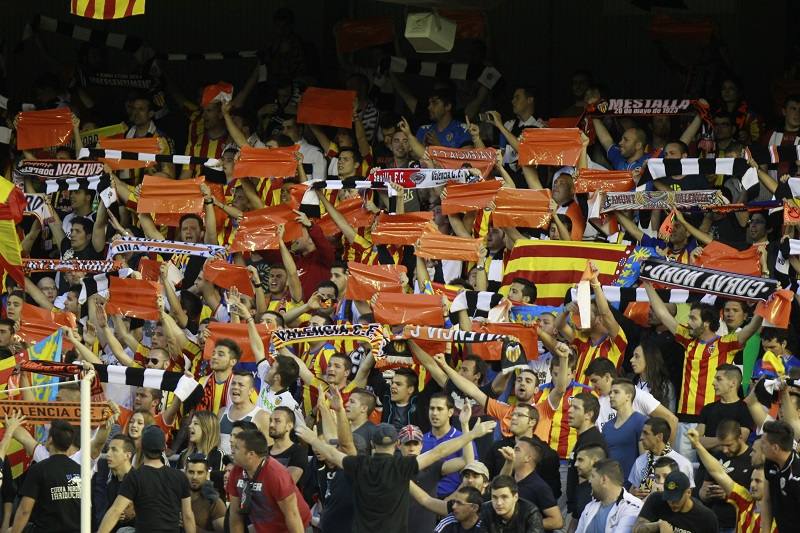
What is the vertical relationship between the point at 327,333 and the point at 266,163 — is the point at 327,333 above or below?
below

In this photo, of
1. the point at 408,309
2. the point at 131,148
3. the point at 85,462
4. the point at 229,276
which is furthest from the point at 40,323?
the point at 85,462

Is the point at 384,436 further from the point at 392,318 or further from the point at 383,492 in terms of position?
the point at 392,318

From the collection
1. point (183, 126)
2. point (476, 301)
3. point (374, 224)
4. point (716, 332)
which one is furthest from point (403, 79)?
point (716, 332)

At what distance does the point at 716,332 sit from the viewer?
13227 mm

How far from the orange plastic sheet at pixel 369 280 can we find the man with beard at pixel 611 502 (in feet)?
12.2

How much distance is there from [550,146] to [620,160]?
2.21ft

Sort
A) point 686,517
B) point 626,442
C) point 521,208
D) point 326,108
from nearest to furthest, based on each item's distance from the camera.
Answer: point 686,517 < point 626,442 < point 521,208 < point 326,108

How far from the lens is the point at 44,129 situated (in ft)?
59.4

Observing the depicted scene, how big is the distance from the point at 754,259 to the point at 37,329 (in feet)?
20.0

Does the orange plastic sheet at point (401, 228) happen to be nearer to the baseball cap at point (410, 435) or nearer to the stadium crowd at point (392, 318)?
the stadium crowd at point (392, 318)

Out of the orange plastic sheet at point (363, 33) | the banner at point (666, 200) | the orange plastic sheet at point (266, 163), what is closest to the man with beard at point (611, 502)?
the banner at point (666, 200)

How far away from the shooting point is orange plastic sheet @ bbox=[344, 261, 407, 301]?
47.4 feet

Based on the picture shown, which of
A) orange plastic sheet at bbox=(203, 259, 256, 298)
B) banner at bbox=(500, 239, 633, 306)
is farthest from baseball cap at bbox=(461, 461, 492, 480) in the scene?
orange plastic sheet at bbox=(203, 259, 256, 298)

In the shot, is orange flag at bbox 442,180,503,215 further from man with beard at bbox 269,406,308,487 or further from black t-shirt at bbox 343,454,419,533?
black t-shirt at bbox 343,454,419,533
